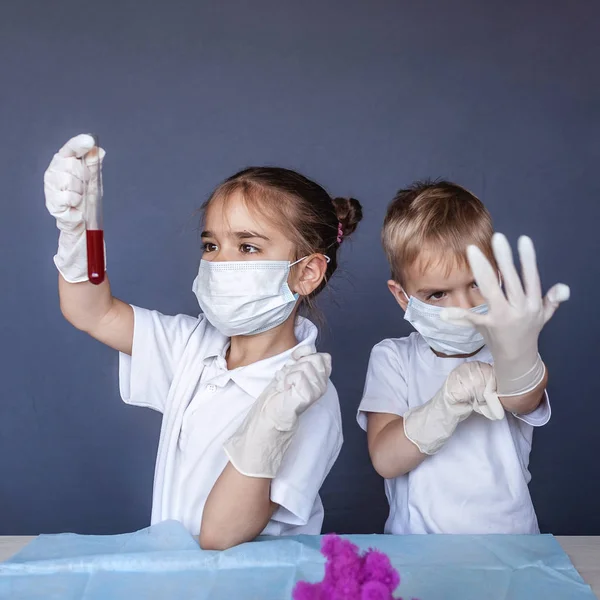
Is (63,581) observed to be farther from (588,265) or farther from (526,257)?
(588,265)

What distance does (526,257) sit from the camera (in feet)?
3.51

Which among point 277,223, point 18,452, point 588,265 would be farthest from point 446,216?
point 18,452

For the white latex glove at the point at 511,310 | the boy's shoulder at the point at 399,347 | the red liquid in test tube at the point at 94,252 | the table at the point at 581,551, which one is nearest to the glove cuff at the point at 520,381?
the white latex glove at the point at 511,310

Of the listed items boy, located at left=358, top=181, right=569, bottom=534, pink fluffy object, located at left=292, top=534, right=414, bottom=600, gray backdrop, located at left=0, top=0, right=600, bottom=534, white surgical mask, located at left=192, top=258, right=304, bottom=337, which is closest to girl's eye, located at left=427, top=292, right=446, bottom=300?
boy, located at left=358, top=181, right=569, bottom=534

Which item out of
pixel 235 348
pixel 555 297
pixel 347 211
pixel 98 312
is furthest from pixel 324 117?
pixel 555 297

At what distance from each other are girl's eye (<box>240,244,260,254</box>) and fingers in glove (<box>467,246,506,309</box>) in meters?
0.55

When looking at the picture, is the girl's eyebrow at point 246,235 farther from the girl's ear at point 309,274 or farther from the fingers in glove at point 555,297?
→ the fingers in glove at point 555,297

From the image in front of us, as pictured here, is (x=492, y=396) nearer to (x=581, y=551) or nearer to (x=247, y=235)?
(x=581, y=551)

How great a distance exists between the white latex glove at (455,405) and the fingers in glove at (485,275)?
241mm

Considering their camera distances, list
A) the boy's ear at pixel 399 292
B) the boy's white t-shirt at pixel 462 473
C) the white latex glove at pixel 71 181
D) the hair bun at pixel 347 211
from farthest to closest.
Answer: the hair bun at pixel 347 211
the boy's ear at pixel 399 292
the boy's white t-shirt at pixel 462 473
the white latex glove at pixel 71 181

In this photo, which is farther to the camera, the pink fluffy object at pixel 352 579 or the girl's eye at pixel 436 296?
the girl's eye at pixel 436 296

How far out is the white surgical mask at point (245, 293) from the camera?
4.89ft

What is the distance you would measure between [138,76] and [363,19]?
0.74 meters

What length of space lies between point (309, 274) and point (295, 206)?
0.47 feet
